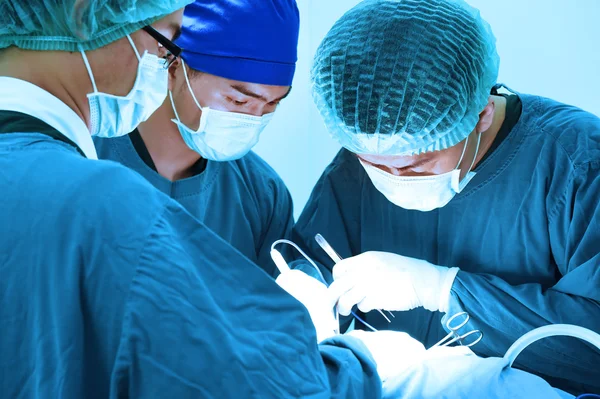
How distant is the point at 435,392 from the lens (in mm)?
1288

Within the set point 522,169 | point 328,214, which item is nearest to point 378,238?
point 328,214

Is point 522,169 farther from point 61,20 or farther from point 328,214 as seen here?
point 61,20

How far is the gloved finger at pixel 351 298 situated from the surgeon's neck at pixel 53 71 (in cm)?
99

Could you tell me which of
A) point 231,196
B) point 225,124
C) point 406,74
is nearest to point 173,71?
point 225,124

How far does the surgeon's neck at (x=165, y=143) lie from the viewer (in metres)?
2.10

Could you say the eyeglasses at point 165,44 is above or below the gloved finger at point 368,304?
above

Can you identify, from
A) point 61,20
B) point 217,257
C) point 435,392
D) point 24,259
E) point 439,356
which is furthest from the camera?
point 439,356

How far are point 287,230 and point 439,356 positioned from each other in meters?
0.89

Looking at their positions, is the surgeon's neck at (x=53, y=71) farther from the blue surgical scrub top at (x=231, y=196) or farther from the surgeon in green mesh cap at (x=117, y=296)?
the blue surgical scrub top at (x=231, y=196)

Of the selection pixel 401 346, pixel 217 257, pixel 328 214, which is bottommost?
pixel 401 346

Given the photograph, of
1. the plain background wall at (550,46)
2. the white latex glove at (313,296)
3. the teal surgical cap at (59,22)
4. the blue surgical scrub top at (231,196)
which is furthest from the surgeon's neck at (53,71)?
the plain background wall at (550,46)

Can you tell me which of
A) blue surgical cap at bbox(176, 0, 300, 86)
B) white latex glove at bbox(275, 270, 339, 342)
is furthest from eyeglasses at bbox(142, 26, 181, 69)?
white latex glove at bbox(275, 270, 339, 342)

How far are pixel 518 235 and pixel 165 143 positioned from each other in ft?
3.72

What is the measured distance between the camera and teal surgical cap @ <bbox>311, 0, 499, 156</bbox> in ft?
5.10
